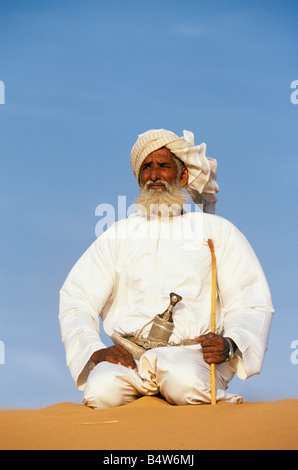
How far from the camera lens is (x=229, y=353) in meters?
5.68

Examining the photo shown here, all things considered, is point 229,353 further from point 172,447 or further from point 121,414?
point 172,447

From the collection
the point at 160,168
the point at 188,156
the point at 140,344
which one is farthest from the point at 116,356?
the point at 188,156

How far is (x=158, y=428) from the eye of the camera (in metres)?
4.41

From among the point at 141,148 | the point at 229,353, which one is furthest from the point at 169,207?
the point at 229,353

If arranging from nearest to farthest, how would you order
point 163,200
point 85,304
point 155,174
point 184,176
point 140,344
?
point 140,344 < point 85,304 < point 163,200 < point 155,174 < point 184,176

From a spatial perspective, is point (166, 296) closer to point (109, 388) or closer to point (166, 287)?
point (166, 287)

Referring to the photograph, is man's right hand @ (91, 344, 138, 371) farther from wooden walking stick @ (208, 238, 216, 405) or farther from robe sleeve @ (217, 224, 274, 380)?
robe sleeve @ (217, 224, 274, 380)

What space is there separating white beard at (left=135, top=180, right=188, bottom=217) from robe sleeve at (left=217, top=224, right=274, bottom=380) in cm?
52

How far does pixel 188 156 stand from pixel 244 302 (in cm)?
150

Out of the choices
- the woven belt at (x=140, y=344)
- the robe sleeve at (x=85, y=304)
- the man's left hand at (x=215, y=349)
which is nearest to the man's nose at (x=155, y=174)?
the robe sleeve at (x=85, y=304)

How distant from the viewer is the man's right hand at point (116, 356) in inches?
229

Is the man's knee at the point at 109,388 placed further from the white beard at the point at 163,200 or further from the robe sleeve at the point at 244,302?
the white beard at the point at 163,200

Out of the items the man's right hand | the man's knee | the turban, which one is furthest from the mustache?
the man's knee

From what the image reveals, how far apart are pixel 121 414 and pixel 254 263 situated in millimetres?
1978
